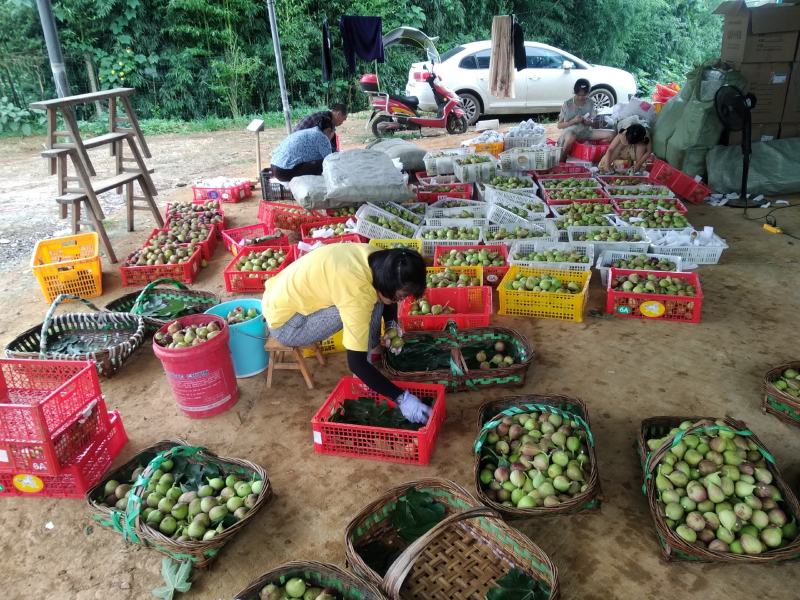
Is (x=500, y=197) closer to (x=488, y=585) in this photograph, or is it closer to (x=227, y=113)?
(x=488, y=585)

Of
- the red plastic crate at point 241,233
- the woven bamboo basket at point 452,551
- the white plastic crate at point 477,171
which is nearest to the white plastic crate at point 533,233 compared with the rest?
the white plastic crate at point 477,171

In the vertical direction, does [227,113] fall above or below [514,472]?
above

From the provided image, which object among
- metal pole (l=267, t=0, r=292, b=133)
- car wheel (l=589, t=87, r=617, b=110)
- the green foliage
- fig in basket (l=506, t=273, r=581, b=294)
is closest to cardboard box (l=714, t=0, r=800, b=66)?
car wheel (l=589, t=87, r=617, b=110)

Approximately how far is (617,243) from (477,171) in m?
2.56

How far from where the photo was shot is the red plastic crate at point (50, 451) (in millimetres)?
2629

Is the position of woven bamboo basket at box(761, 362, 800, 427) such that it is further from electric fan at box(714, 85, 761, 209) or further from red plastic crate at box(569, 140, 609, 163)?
red plastic crate at box(569, 140, 609, 163)

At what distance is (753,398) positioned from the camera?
3264 millimetres

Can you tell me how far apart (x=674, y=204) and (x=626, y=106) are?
133 inches

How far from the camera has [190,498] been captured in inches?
97.8

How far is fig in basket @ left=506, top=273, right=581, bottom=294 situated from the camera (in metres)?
4.23

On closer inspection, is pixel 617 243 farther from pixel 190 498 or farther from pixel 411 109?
pixel 411 109

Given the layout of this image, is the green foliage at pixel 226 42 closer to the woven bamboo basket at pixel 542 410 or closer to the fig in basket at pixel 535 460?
the woven bamboo basket at pixel 542 410

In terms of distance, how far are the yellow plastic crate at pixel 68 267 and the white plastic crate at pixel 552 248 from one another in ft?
11.9

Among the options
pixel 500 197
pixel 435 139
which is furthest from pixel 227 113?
pixel 500 197
